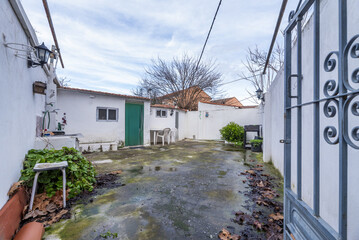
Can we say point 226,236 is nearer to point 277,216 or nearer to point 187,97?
point 277,216

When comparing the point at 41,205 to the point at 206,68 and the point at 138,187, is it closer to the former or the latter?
the point at 138,187

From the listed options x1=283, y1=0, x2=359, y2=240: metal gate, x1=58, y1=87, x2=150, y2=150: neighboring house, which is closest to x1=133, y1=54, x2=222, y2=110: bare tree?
x1=58, y1=87, x2=150, y2=150: neighboring house

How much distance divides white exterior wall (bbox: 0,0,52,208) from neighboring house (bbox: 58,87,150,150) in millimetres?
4446

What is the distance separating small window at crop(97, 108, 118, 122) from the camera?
25.4 feet

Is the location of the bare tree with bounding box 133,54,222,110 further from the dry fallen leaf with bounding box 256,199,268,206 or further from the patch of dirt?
the dry fallen leaf with bounding box 256,199,268,206

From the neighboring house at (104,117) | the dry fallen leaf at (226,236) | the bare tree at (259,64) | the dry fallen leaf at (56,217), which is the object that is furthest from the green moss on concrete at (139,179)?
the bare tree at (259,64)

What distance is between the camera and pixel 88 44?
24.8 feet

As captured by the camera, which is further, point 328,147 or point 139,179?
point 139,179

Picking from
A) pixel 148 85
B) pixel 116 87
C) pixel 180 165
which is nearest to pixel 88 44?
pixel 180 165

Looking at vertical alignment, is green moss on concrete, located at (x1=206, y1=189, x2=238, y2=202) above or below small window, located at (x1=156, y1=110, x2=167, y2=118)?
below

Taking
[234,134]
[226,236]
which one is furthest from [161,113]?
[226,236]

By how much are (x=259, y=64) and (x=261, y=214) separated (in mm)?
14298

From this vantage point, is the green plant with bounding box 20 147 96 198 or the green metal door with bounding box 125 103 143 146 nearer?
the green plant with bounding box 20 147 96 198

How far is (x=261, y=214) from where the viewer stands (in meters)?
2.32
